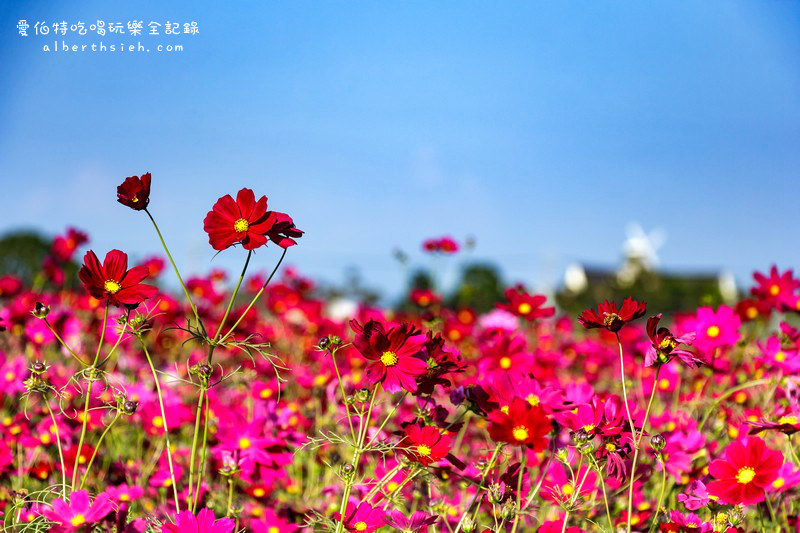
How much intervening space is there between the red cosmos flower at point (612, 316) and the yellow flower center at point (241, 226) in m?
0.56

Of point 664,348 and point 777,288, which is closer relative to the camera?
point 664,348

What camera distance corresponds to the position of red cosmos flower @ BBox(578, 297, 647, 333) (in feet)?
4.15

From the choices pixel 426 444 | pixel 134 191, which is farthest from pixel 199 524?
pixel 134 191

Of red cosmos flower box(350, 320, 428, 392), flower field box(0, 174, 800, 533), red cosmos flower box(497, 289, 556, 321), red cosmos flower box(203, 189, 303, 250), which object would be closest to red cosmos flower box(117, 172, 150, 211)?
flower field box(0, 174, 800, 533)

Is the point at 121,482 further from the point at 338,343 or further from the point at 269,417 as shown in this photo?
the point at 338,343

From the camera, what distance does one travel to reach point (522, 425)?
51.2 inches

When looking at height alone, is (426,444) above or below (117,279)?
below

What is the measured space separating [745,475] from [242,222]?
93 cm

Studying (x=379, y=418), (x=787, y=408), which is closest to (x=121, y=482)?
(x=379, y=418)

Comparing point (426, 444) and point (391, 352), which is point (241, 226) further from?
point (426, 444)

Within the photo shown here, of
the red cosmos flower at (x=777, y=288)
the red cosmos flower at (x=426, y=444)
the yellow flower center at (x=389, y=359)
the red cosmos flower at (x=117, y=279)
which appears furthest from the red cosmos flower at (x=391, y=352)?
the red cosmos flower at (x=777, y=288)

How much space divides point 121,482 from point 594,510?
1.16 m

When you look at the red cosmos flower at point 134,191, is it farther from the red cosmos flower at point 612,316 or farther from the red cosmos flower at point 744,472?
the red cosmos flower at point 744,472

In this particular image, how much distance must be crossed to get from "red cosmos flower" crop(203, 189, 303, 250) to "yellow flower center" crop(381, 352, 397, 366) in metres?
0.23
